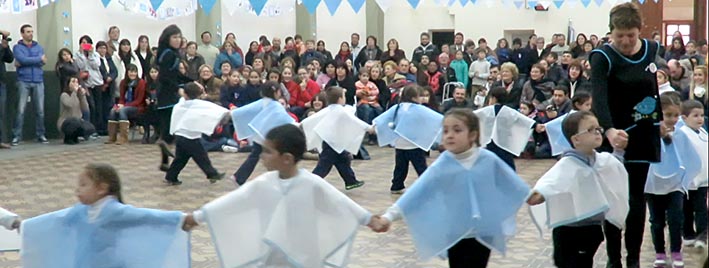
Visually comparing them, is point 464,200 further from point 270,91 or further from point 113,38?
point 113,38

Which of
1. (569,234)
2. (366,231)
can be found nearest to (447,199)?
(569,234)

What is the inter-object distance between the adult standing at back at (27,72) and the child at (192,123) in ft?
18.3

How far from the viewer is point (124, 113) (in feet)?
55.0

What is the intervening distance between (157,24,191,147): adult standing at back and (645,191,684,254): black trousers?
648 centimetres

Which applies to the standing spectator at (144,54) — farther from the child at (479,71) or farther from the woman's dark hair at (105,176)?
the woman's dark hair at (105,176)

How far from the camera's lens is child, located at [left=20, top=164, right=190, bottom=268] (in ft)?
16.4

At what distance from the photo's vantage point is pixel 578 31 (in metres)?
25.6

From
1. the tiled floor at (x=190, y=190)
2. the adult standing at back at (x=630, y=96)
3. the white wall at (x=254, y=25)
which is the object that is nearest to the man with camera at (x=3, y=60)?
the tiled floor at (x=190, y=190)

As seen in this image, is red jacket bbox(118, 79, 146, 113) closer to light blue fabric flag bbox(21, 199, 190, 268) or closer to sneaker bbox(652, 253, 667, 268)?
sneaker bbox(652, 253, 667, 268)

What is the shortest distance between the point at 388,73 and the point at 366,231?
995 cm

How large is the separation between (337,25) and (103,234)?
2039 cm

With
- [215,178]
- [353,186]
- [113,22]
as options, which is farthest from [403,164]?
[113,22]

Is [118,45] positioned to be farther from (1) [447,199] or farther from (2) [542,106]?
(1) [447,199]

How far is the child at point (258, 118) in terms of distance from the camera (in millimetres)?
10594
